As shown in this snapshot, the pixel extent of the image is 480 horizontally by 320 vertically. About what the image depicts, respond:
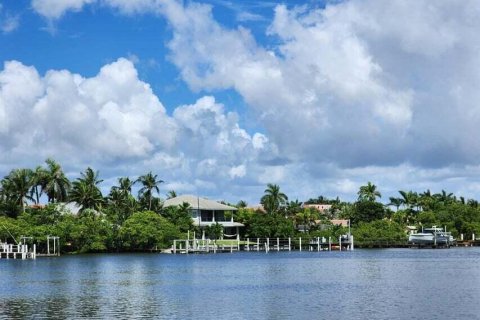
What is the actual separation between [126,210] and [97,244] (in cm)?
1361

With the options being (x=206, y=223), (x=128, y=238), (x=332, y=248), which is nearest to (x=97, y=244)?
(x=128, y=238)

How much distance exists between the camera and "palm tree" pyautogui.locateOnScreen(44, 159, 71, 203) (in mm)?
119062

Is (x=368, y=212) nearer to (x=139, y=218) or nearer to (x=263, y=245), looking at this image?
(x=263, y=245)

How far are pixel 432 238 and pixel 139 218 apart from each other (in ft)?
181

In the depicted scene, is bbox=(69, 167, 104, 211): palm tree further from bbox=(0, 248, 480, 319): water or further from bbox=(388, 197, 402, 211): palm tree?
bbox=(388, 197, 402, 211): palm tree

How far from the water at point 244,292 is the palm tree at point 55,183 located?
133 ft

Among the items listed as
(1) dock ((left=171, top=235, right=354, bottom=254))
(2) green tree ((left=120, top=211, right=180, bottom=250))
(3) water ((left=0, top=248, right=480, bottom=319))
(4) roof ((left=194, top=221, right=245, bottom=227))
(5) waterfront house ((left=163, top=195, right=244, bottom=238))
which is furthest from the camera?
(5) waterfront house ((left=163, top=195, right=244, bottom=238))

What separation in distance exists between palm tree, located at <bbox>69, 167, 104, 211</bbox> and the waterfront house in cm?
1350

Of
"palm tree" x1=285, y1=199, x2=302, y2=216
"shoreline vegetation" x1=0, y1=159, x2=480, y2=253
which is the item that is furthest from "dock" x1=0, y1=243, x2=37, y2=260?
"palm tree" x1=285, y1=199, x2=302, y2=216

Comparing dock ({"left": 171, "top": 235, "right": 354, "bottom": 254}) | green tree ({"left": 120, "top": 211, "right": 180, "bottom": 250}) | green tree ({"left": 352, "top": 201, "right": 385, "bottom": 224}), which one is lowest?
dock ({"left": 171, "top": 235, "right": 354, "bottom": 254})

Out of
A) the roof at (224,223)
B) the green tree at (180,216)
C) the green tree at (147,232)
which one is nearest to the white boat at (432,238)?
the roof at (224,223)

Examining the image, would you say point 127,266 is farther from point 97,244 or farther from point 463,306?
point 463,306

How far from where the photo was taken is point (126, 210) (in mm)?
121375

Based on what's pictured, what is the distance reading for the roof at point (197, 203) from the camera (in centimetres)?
12914
